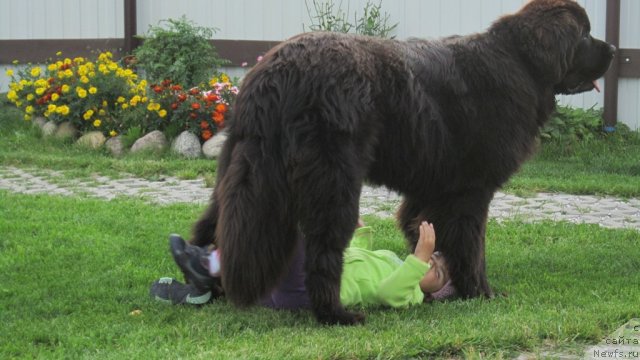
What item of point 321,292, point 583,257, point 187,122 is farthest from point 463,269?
point 187,122

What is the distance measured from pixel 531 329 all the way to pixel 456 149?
1.01m

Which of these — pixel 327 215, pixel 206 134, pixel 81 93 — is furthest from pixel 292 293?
pixel 81 93

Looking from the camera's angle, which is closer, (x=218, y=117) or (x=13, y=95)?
(x=218, y=117)

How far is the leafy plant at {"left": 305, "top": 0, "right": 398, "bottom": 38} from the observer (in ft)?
34.8

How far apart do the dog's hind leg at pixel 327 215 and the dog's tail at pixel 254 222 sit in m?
0.09

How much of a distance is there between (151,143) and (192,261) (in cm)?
528

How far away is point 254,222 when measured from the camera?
3.85 metres

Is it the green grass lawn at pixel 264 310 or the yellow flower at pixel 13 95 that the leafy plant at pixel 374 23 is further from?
the green grass lawn at pixel 264 310

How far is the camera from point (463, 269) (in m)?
4.57

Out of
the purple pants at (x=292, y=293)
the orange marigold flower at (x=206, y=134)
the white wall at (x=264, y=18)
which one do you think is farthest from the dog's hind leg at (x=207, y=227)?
the white wall at (x=264, y=18)

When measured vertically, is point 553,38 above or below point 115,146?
above

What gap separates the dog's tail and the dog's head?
60.5 inches

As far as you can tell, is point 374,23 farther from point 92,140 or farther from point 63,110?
point 63,110

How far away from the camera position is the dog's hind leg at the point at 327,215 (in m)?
3.85
